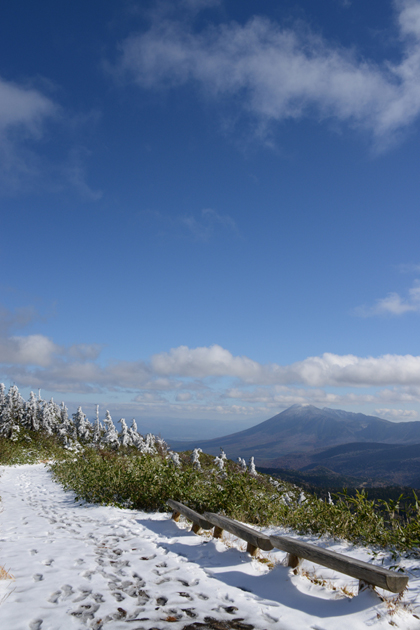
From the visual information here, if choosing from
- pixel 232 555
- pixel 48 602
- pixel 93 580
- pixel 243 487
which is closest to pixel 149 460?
pixel 243 487

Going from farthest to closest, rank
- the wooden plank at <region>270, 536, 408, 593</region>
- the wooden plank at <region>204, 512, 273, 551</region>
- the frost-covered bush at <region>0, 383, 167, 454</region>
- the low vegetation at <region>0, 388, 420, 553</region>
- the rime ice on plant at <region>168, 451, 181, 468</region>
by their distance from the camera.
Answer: the frost-covered bush at <region>0, 383, 167, 454</region>
the rime ice on plant at <region>168, 451, 181, 468</region>
the low vegetation at <region>0, 388, 420, 553</region>
the wooden plank at <region>204, 512, 273, 551</region>
the wooden plank at <region>270, 536, 408, 593</region>

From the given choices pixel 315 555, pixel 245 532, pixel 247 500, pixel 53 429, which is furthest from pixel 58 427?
pixel 315 555

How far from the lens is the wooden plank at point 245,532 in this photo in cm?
560

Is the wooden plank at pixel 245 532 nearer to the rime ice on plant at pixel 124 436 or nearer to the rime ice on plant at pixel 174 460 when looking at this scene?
the rime ice on plant at pixel 174 460

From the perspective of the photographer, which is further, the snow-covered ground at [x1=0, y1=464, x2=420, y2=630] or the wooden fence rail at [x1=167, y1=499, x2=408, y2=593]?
the wooden fence rail at [x1=167, y1=499, x2=408, y2=593]

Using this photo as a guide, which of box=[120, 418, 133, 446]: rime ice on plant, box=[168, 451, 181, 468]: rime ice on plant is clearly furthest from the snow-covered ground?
box=[120, 418, 133, 446]: rime ice on plant

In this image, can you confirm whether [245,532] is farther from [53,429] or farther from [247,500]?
[53,429]

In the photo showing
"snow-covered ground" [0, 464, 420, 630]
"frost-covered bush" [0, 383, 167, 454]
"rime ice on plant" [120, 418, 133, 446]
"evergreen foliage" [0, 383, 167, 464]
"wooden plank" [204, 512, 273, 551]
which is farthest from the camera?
"rime ice on plant" [120, 418, 133, 446]

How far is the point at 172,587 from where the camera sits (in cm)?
481

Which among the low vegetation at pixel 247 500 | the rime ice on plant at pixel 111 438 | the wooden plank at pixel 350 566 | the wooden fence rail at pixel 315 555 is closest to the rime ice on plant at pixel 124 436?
the rime ice on plant at pixel 111 438

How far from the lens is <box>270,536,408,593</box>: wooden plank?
398cm

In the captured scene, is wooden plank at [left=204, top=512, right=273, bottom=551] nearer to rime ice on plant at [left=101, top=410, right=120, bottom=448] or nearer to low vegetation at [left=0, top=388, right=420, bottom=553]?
low vegetation at [left=0, top=388, right=420, bottom=553]

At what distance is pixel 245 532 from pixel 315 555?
154 centimetres

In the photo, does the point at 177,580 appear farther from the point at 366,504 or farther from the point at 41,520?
the point at 41,520
